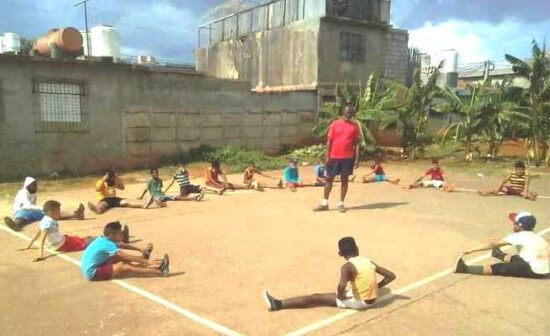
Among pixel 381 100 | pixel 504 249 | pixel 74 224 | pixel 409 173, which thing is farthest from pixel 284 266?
pixel 381 100

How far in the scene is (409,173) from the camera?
56.6 feet

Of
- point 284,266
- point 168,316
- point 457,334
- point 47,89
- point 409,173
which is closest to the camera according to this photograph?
point 457,334

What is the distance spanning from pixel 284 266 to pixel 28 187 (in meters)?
5.34

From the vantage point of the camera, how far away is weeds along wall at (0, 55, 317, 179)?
14.9 meters

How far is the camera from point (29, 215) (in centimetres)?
933

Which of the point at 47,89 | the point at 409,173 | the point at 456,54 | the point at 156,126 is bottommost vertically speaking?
the point at 409,173

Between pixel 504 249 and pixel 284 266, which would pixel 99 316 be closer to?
pixel 284 266

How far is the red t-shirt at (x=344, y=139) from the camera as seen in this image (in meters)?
10.2

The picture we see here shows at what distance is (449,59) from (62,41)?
2597 cm

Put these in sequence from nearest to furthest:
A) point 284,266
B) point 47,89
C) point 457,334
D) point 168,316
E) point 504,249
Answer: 1. point 457,334
2. point 168,316
3. point 284,266
4. point 504,249
5. point 47,89

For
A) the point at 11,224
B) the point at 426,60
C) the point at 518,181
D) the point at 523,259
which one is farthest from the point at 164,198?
the point at 426,60

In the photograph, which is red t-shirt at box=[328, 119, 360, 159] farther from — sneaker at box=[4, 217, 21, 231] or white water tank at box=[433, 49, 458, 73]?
white water tank at box=[433, 49, 458, 73]

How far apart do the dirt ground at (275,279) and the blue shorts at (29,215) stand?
324 millimetres

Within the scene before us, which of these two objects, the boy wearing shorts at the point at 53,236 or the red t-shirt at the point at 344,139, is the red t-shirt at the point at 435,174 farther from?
the boy wearing shorts at the point at 53,236
